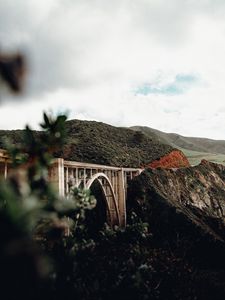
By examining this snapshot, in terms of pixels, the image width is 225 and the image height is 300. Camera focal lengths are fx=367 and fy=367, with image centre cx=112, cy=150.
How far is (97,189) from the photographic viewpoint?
783 inches

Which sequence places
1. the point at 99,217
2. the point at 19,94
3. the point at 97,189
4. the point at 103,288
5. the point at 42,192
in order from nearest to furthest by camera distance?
the point at 19,94
the point at 42,192
the point at 103,288
the point at 99,217
the point at 97,189

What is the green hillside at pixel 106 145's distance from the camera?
27812 mm

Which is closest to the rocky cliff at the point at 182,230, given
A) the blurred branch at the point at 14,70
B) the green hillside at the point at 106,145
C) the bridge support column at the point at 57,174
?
the bridge support column at the point at 57,174

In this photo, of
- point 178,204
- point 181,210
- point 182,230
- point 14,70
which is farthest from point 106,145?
point 14,70

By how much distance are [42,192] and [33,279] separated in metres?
1.81

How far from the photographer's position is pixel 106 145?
102 feet

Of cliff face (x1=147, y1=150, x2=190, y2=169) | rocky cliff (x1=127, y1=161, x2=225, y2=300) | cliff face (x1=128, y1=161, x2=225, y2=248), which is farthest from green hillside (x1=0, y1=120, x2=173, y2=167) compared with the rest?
rocky cliff (x1=127, y1=161, x2=225, y2=300)

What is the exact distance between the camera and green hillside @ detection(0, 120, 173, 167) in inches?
1095

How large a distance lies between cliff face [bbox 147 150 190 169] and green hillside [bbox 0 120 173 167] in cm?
46

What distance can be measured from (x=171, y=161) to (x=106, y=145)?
6.90 m

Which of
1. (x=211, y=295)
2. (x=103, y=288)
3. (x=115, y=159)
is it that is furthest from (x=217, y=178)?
(x=103, y=288)

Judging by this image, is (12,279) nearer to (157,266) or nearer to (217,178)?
(157,266)

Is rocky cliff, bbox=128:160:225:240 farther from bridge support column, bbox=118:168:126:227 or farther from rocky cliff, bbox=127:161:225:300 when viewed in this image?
bridge support column, bbox=118:168:126:227

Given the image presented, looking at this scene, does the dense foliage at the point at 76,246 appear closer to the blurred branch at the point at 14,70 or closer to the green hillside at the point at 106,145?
the blurred branch at the point at 14,70
